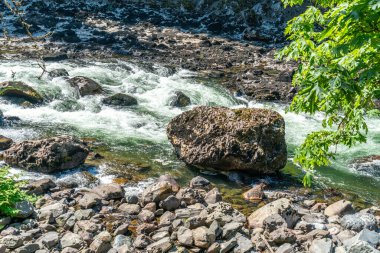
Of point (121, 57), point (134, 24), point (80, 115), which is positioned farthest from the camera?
point (134, 24)

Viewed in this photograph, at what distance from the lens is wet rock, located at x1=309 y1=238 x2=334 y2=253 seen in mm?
6125

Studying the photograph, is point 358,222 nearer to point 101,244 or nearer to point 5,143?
point 101,244

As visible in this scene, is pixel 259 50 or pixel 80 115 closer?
pixel 80 115

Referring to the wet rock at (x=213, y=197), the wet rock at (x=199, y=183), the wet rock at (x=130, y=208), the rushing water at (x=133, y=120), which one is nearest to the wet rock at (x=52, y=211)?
the wet rock at (x=130, y=208)

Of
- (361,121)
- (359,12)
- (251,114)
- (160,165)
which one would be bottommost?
(160,165)

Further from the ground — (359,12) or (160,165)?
(359,12)

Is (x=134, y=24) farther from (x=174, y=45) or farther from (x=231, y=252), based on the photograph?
(x=231, y=252)

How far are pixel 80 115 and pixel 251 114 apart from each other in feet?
24.8

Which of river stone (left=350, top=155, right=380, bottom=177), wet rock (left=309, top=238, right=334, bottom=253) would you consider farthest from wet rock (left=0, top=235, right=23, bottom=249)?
river stone (left=350, top=155, right=380, bottom=177)

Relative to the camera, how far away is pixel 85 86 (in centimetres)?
1758

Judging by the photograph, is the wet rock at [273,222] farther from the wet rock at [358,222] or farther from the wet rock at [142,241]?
the wet rock at [142,241]

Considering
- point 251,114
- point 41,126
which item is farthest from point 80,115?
point 251,114

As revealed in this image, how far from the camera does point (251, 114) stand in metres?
11.0

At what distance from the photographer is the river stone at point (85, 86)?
57.5 ft
